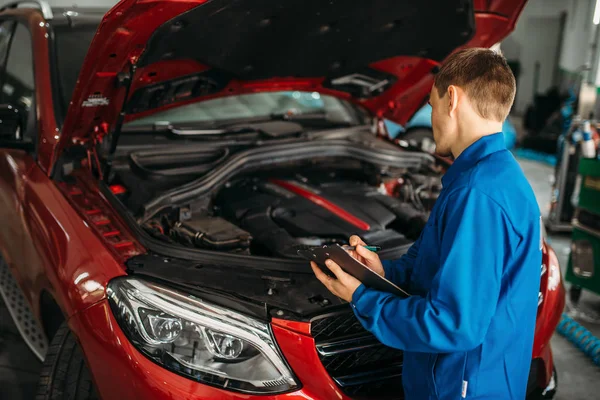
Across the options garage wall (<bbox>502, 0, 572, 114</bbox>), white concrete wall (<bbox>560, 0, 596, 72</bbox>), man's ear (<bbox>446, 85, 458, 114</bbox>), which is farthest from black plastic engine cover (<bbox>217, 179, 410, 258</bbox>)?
garage wall (<bbox>502, 0, 572, 114</bbox>)

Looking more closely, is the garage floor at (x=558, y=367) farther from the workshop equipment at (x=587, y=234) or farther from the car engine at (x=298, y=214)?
the car engine at (x=298, y=214)

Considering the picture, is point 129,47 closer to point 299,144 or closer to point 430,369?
point 299,144

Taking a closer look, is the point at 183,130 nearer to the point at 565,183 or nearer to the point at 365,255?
the point at 365,255

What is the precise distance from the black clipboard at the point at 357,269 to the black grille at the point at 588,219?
231 cm

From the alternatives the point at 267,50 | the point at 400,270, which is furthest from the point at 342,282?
the point at 267,50

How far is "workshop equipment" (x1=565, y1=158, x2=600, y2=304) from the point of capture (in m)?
3.10

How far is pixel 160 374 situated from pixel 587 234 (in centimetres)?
262

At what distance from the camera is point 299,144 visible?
254 centimetres

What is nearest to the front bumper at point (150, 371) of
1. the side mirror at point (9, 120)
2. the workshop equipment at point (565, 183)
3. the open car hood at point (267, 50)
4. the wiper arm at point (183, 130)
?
the open car hood at point (267, 50)

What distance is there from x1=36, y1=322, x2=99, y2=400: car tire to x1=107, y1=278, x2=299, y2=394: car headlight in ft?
1.06

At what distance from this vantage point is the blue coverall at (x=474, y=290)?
3.57 ft

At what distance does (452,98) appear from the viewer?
1161mm

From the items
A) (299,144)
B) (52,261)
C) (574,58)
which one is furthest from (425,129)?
(574,58)

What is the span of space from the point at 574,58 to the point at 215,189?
7.58 meters
